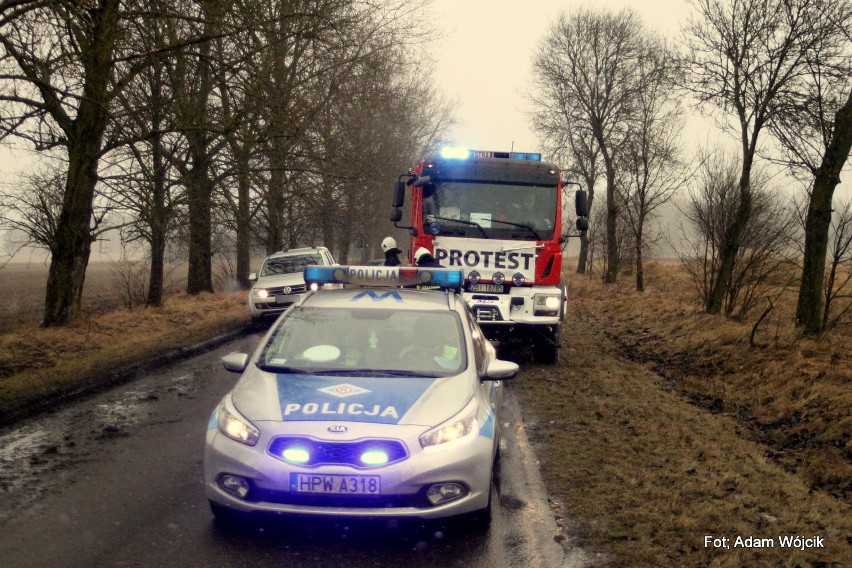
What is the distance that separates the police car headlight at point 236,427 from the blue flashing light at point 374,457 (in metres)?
0.68

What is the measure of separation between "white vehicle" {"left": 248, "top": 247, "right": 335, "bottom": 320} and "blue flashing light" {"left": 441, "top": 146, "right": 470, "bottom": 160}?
6.42 m

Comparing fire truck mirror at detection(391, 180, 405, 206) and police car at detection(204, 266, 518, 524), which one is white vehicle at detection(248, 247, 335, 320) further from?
police car at detection(204, 266, 518, 524)

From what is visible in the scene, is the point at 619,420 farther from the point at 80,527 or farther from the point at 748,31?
the point at 748,31

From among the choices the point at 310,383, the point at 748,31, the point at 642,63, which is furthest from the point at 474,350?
the point at 642,63

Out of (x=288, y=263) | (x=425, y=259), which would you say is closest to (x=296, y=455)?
(x=425, y=259)

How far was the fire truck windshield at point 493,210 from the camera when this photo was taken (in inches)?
498

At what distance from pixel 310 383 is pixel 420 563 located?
150 centimetres

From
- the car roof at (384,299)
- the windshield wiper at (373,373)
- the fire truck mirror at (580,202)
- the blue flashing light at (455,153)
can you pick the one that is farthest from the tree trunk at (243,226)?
the windshield wiper at (373,373)

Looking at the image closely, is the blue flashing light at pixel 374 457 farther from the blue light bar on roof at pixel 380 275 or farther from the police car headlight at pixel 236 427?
the blue light bar on roof at pixel 380 275

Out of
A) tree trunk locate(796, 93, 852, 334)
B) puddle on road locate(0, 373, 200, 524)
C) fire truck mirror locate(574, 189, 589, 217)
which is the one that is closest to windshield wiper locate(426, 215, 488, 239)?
fire truck mirror locate(574, 189, 589, 217)

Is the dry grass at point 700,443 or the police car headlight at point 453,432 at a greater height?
the police car headlight at point 453,432

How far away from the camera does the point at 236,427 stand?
191 inches

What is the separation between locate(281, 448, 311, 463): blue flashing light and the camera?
4.59m
